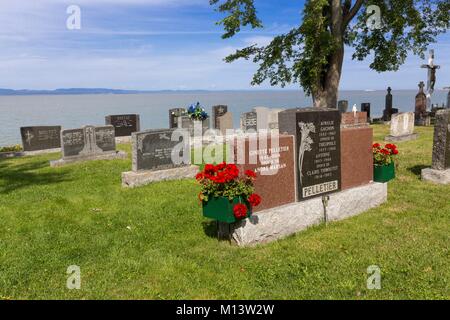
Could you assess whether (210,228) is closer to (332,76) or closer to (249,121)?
(249,121)

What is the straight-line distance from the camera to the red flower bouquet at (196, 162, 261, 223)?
602 centimetres

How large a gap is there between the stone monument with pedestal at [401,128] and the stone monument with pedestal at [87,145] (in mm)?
12650

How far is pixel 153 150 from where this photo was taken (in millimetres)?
11352

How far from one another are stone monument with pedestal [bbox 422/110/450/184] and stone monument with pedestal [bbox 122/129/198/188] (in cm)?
680

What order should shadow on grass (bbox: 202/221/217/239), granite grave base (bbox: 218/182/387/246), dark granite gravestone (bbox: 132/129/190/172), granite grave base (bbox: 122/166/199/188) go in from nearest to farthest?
granite grave base (bbox: 218/182/387/246) → shadow on grass (bbox: 202/221/217/239) → granite grave base (bbox: 122/166/199/188) → dark granite gravestone (bbox: 132/129/190/172)

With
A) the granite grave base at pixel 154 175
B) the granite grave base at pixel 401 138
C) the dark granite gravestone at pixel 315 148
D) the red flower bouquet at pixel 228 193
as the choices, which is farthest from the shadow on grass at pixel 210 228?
the granite grave base at pixel 401 138

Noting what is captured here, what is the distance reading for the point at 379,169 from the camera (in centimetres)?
871

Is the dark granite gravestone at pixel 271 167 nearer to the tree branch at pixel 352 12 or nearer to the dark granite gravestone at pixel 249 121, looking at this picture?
the dark granite gravestone at pixel 249 121

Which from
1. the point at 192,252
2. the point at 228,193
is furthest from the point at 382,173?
the point at 192,252

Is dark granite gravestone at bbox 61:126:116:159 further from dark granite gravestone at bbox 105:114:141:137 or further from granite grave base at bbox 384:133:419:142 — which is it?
granite grave base at bbox 384:133:419:142

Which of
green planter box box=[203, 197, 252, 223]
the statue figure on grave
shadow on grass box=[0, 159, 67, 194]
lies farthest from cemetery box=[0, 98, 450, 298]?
the statue figure on grave
